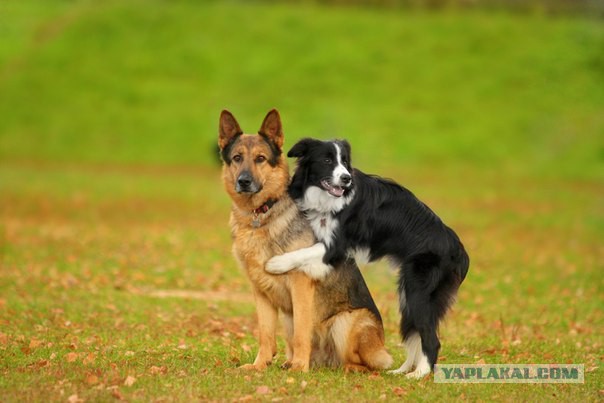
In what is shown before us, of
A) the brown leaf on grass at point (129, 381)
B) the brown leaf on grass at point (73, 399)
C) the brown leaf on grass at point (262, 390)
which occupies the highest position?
the brown leaf on grass at point (262, 390)

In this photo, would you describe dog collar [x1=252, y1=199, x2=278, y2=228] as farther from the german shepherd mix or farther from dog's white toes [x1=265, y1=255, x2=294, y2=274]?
dog's white toes [x1=265, y1=255, x2=294, y2=274]

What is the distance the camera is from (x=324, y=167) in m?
8.75

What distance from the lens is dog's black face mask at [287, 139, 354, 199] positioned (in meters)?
8.62

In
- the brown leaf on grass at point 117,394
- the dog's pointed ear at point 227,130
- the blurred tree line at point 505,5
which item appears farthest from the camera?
the blurred tree line at point 505,5

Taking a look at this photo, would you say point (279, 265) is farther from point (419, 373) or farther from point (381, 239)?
point (419, 373)

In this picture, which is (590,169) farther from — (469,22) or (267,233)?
(267,233)

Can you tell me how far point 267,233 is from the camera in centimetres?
886

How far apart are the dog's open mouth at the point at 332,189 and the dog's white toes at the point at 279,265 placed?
795mm

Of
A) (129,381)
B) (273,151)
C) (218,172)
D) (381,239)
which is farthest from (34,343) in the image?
(218,172)

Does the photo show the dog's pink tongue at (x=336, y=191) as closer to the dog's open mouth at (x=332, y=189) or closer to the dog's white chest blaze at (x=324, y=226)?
the dog's open mouth at (x=332, y=189)

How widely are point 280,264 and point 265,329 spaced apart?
832 millimetres

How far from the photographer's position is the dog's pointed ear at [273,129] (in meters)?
9.05

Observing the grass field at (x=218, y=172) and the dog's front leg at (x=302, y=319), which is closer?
the dog's front leg at (x=302, y=319)

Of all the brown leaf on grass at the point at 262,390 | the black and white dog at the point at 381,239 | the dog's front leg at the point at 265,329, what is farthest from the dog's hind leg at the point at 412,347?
the brown leaf on grass at the point at 262,390
